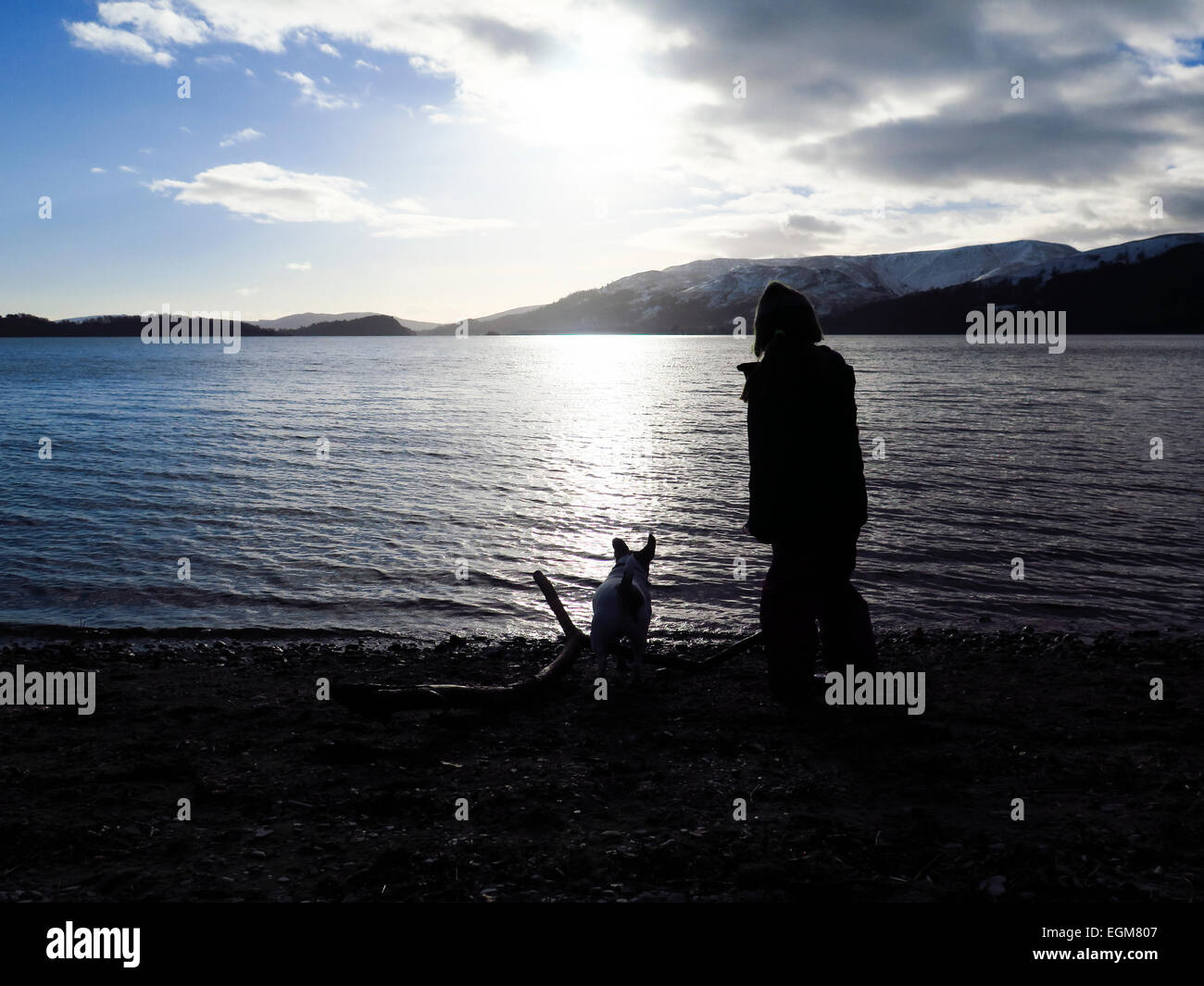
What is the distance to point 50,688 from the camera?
9.12 m

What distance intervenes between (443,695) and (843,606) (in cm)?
406

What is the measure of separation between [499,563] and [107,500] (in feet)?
44.7

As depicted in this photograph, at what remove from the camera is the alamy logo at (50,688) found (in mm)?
8625

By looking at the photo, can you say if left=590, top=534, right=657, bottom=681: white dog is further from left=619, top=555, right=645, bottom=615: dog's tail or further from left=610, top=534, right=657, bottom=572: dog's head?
left=610, top=534, right=657, bottom=572: dog's head

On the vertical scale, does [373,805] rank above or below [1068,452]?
below

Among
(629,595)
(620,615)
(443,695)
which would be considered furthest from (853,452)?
(443,695)

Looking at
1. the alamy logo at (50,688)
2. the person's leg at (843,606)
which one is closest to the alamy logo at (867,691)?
the person's leg at (843,606)

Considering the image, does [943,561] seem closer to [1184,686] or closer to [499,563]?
[1184,686]

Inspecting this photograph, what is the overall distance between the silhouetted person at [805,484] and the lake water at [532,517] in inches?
208

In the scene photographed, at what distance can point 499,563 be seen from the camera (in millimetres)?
16375

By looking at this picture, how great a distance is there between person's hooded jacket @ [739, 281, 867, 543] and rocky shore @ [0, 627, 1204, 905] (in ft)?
6.55
